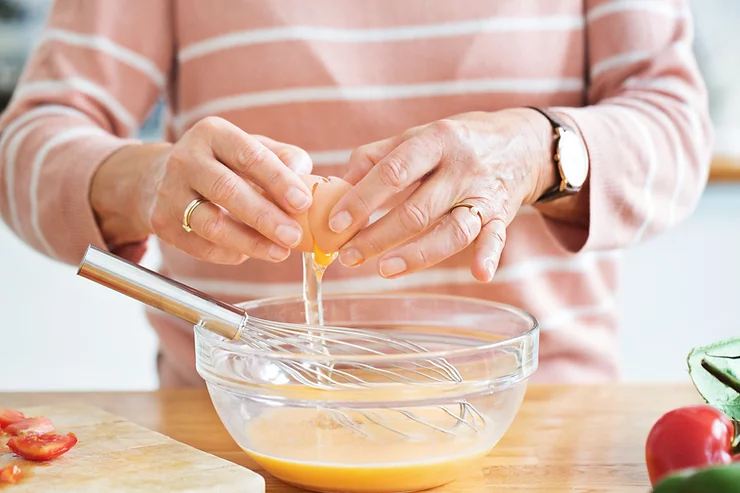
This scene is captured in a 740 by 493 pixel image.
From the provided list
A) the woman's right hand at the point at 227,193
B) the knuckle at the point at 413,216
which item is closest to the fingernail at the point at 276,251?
the woman's right hand at the point at 227,193

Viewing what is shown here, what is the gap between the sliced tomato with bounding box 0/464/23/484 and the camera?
61cm

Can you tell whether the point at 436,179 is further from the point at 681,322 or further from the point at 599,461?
the point at 681,322

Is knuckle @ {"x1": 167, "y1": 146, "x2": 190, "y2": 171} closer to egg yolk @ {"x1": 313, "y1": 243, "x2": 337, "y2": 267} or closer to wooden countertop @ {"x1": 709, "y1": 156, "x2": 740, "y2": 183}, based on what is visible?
egg yolk @ {"x1": 313, "y1": 243, "x2": 337, "y2": 267}

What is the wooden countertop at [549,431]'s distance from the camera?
26.8 inches

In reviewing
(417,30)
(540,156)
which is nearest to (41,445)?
(540,156)

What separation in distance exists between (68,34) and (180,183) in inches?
18.1

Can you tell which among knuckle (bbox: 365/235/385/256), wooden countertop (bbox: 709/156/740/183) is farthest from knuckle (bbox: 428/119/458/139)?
wooden countertop (bbox: 709/156/740/183)

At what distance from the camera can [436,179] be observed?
28.5 inches

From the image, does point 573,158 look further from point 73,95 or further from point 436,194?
point 73,95

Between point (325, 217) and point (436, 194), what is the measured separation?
94 millimetres

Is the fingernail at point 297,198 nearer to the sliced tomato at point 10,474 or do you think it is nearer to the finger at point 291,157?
the finger at point 291,157

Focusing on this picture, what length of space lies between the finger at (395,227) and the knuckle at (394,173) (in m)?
0.02

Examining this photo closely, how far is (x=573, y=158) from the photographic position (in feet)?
2.85

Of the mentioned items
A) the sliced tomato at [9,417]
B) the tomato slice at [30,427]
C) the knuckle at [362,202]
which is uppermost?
the knuckle at [362,202]
